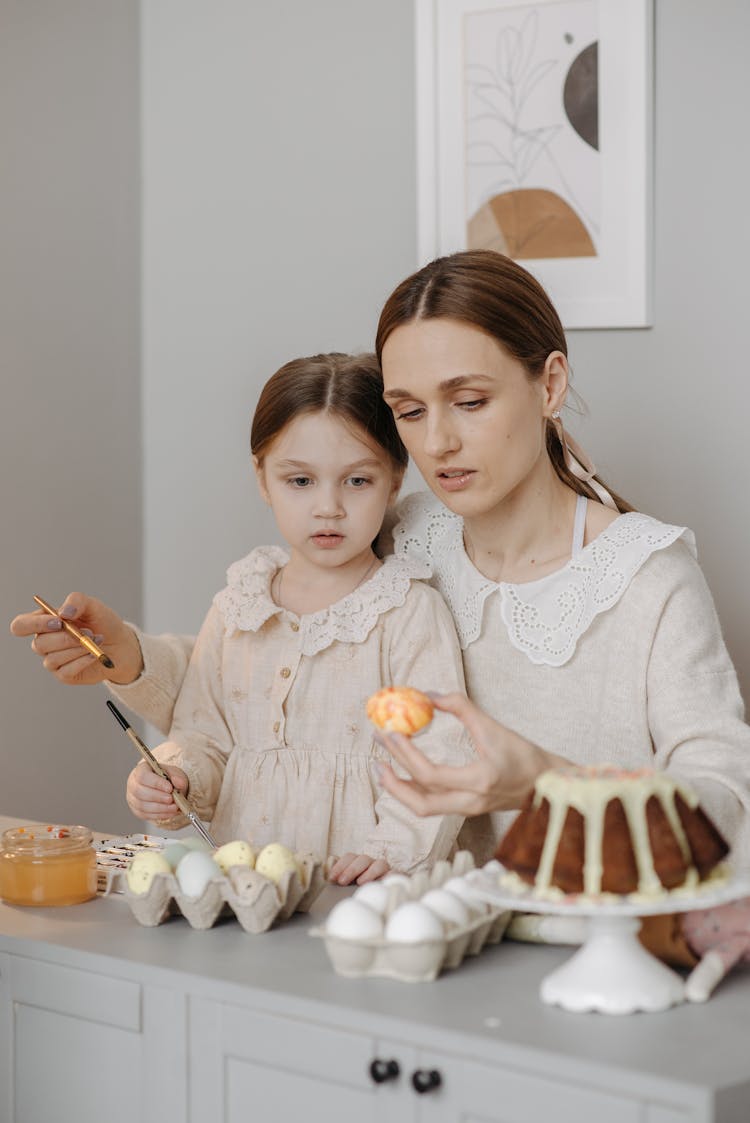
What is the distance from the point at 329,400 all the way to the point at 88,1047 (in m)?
0.86

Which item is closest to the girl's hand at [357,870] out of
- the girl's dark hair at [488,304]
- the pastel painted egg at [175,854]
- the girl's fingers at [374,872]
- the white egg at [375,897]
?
the girl's fingers at [374,872]

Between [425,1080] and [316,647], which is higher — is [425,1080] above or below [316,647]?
below

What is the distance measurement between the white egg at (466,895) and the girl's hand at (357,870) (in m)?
0.31

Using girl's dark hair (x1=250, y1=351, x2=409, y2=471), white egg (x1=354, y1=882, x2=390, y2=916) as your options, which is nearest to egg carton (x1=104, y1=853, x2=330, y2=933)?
white egg (x1=354, y1=882, x2=390, y2=916)

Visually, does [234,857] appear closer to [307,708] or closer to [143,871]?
[143,871]

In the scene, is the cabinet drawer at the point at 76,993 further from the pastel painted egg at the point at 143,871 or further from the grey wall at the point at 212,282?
the grey wall at the point at 212,282

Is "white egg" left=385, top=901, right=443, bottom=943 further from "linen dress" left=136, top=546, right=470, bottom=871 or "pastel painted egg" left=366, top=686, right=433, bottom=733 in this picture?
"linen dress" left=136, top=546, right=470, bottom=871

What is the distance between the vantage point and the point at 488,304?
177cm

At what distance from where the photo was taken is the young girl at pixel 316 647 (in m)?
1.83

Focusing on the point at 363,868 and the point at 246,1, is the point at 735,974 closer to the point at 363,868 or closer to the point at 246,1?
the point at 363,868

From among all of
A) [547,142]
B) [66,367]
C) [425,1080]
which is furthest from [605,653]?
[66,367]

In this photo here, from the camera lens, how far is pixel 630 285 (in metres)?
2.48

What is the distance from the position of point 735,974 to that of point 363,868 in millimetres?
507

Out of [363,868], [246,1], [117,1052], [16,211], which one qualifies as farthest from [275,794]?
[246,1]
